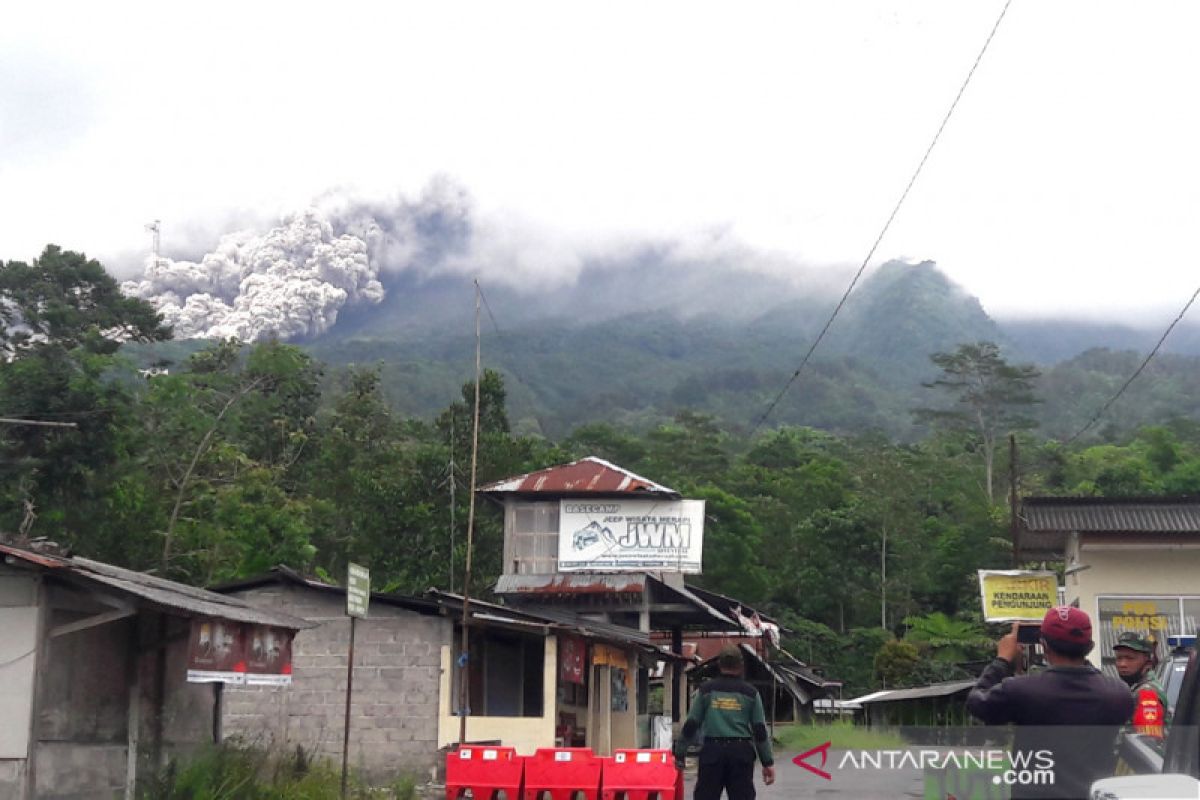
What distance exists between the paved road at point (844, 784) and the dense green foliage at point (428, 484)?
65.8ft

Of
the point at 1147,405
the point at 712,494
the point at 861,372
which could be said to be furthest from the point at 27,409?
the point at 861,372

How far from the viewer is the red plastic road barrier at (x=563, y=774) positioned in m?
15.3

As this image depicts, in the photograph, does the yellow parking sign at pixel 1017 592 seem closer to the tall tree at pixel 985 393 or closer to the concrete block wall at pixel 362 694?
the concrete block wall at pixel 362 694

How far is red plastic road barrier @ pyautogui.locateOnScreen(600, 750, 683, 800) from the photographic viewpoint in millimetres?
15242

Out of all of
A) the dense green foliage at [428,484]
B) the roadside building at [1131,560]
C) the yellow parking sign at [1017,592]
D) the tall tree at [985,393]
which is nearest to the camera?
the yellow parking sign at [1017,592]

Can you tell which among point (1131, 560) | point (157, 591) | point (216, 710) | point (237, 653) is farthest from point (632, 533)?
point (157, 591)

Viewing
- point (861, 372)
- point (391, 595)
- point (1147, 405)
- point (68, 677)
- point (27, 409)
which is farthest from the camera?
point (861, 372)

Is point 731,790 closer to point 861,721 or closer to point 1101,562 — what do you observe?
point 1101,562

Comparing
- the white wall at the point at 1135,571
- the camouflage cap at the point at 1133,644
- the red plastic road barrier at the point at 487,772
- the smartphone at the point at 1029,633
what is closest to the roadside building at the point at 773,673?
the white wall at the point at 1135,571

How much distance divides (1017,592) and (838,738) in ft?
41.7

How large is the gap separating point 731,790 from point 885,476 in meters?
60.1

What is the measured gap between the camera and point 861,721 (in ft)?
156

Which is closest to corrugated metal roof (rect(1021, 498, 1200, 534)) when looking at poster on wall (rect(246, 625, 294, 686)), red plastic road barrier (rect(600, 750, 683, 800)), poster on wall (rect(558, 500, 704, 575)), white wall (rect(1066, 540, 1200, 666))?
white wall (rect(1066, 540, 1200, 666))

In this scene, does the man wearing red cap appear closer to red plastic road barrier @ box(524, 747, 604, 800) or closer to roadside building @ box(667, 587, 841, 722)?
red plastic road barrier @ box(524, 747, 604, 800)
